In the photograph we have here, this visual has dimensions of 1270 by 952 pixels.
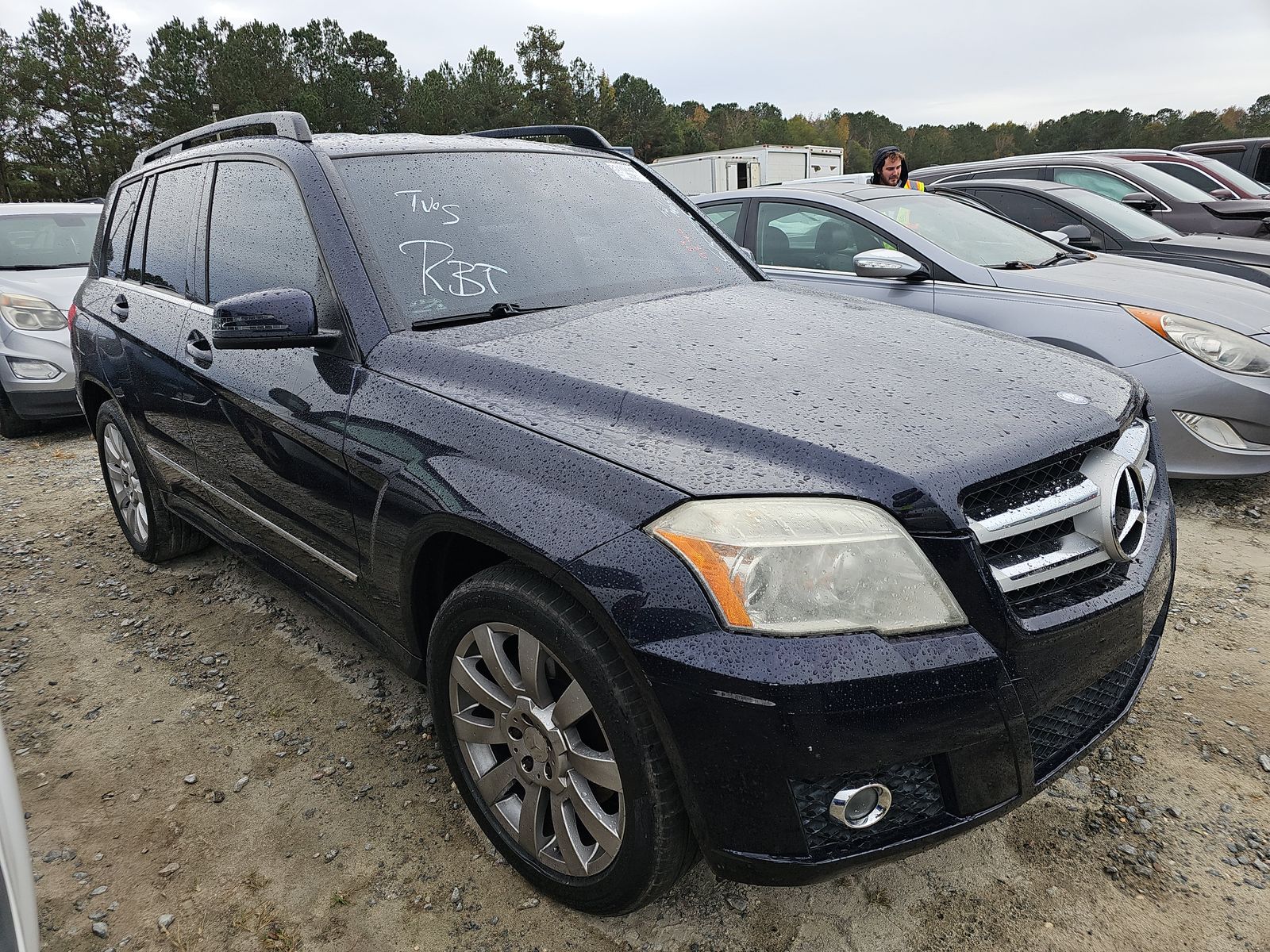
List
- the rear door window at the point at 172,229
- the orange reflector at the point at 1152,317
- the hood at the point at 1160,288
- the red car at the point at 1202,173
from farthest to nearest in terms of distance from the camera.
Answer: the red car at the point at 1202,173 < the hood at the point at 1160,288 < the orange reflector at the point at 1152,317 < the rear door window at the point at 172,229

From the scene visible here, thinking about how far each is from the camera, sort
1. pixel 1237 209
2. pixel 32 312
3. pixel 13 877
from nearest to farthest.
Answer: pixel 13 877 → pixel 32 312 → pixel 1237 209

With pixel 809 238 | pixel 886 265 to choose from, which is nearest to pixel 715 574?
pixel 886 265

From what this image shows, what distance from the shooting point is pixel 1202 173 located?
9930 millimetres

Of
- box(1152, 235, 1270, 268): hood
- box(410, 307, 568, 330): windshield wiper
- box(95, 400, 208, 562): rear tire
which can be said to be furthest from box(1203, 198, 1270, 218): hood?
box(95, 400, 208, 562): rear tire

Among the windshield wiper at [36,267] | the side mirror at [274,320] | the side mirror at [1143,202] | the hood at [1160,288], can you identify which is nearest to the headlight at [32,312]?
the windshield wiper at [36,267]

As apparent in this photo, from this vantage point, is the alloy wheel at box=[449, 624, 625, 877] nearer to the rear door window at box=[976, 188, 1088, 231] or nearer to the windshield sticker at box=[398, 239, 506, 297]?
the windshield sticker at box=[398, 239, 506, 297]

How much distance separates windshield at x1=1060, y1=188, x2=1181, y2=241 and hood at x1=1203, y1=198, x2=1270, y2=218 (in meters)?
1.82

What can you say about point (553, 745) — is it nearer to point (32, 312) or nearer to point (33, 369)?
point (33, 369)

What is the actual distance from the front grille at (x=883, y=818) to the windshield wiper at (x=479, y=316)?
1428 millimetres

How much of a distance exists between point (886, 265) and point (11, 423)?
672 cm

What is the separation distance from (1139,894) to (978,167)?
303 inches

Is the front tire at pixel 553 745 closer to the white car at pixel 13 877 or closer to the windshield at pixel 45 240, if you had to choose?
the white car at pixel 13 877

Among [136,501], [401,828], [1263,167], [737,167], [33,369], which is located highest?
[737,167]

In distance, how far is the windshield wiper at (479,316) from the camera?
2219 mm
